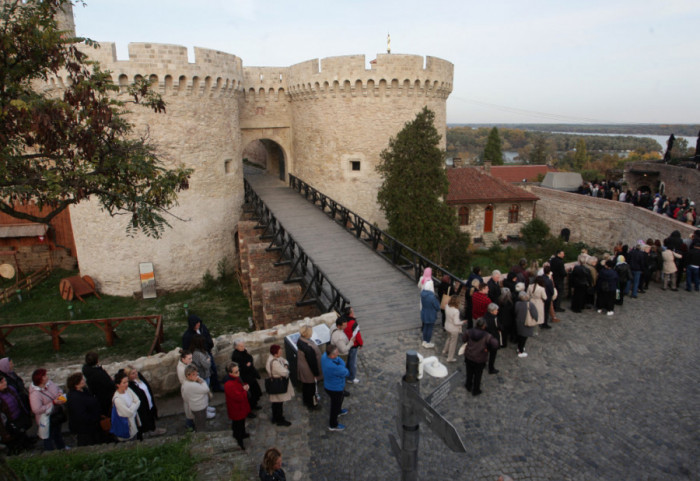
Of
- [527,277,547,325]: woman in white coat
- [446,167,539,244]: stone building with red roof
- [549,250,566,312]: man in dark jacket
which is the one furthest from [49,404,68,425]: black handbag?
[446,167,539,244]: stone building with red roof

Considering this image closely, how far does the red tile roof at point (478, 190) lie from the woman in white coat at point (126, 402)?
72.4ft

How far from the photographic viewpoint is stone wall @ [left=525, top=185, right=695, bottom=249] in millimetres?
17186

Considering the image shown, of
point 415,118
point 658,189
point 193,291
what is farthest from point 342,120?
point 658,189

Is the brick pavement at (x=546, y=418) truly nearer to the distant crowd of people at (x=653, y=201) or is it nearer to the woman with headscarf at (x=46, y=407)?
the woman with headscarf at (x=46, y=407)

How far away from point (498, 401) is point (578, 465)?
1405mm

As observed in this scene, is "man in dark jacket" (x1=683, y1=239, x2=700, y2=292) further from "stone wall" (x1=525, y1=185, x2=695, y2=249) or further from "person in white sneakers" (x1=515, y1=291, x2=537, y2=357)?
"person in white sneakers" (x1=515, y1=291, x2=537, y2=357)

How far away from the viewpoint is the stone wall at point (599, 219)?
17.2m

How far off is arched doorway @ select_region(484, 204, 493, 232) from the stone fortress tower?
27.8 ft

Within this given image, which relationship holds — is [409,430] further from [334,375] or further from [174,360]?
[174,360]

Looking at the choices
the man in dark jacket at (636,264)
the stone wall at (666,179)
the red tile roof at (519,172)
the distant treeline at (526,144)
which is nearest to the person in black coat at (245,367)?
the man in dark jacket at (636,264)

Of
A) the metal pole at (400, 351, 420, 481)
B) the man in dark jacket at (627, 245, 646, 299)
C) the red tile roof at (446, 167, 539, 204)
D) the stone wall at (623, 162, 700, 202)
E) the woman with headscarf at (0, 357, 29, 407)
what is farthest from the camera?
the red tile roof at (446, 167, 539, 204)

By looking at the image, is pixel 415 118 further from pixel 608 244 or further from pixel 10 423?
pixel 10 423

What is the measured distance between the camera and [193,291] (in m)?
16.9

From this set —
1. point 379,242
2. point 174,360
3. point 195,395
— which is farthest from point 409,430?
point 379,242
